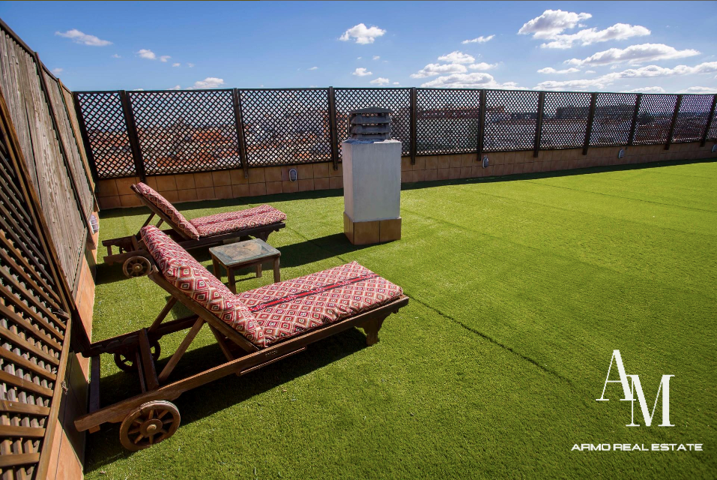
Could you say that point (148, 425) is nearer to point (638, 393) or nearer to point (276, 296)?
point (276, 296)

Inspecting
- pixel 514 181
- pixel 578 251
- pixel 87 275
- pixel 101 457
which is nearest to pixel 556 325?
pixel 578 251

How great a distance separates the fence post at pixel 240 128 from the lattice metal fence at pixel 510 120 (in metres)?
6.20

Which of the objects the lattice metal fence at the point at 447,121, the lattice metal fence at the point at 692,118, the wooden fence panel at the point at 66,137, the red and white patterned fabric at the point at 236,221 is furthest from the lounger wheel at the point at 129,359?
the lattice metal fence at the point at 692,118

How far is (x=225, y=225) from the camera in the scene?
445 cm

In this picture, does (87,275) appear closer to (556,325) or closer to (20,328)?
(20,328)

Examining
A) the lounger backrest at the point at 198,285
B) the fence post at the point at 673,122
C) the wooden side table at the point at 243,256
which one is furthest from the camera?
the fence post at the point at 673,122

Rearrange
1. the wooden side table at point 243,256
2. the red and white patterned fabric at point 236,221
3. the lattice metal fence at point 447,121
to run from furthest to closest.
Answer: the lattice metal fence at point 447,121, the red and white patterned fabric at point 236,221, the wooden side table at point 243,256

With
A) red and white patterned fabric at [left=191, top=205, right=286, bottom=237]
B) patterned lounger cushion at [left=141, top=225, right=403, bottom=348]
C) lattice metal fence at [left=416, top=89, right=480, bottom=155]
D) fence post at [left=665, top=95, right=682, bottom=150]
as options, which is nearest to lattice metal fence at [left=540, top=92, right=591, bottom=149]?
lattice metal fence at [left=416, top=89, right=480, bottom=155]

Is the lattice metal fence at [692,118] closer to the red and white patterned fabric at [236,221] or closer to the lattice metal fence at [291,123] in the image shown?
the lattice metal fence at [291,123]

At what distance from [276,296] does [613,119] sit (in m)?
13.2

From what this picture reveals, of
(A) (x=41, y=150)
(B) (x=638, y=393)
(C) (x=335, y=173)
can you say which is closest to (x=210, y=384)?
(A) (x=41, y=150)

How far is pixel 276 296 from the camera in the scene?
8.32 feet

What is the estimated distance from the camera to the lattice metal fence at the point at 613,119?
36.3ft

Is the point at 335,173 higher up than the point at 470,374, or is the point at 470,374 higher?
the point at 335,173
